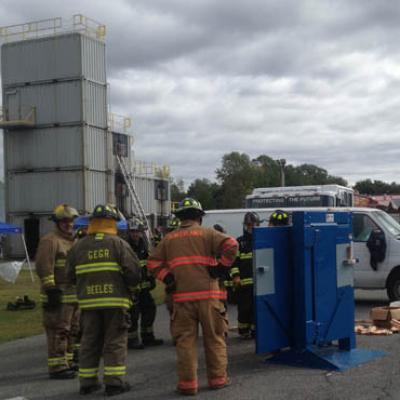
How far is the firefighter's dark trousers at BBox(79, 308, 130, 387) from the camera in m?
6.64

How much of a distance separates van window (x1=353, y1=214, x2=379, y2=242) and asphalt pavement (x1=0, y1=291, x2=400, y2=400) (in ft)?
14.5

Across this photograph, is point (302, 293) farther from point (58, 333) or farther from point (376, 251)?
point (376, 251)

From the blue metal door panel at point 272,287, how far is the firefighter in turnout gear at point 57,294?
2176 millimetres

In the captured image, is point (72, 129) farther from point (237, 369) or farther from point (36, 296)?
point (237, 369)

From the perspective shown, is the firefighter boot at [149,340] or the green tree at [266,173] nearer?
the firefighter boot at [149,340]

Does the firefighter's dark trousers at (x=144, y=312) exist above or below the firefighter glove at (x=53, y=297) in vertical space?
below

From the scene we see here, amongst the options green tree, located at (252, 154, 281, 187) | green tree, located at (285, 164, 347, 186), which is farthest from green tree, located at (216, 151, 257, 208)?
green tree, located at (285, 164, 347, 186)

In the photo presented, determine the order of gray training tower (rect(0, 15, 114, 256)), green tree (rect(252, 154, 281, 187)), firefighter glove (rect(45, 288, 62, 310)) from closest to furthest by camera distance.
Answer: firefighter glove (rect(45, 288, 62, 310)), gray training tower (rect(0, 15, 114, 256)), green tree (rect(252, 154, 281, 187))

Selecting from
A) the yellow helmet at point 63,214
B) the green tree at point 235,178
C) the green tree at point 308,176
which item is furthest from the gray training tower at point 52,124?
the green tree at point 308,176

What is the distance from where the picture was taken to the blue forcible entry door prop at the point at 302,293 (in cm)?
768

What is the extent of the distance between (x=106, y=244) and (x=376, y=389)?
10.3ft

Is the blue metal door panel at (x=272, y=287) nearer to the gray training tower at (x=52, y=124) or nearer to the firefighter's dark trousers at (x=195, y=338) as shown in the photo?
the firefighter's dark trousers at (x=195, y=338)

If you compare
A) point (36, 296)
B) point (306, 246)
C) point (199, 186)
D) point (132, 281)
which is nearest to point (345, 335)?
point (306, 246)

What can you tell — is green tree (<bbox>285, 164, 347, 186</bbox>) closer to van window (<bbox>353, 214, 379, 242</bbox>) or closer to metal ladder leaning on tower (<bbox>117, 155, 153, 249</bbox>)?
metal ladder leaning on tower (<bbox>117, 155, 153, 249</bbox>)
